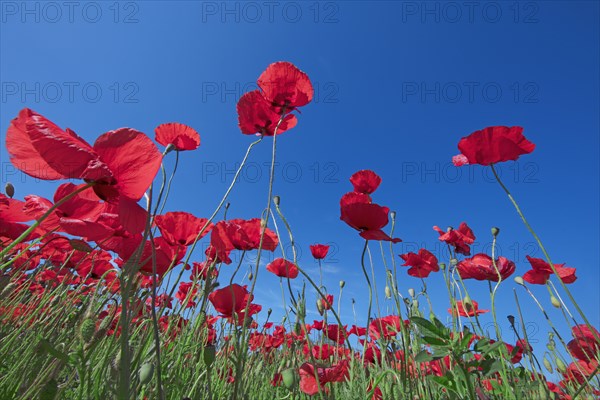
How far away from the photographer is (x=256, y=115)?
165cm

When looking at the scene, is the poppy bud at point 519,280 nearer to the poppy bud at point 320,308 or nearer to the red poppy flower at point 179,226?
the poppy bud at point 320,308

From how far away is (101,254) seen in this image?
7.25ft

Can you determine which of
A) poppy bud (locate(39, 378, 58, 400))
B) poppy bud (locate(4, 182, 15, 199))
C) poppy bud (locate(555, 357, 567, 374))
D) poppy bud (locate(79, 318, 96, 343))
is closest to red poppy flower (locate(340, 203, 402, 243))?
poppy bud (locate(79, 318, 96, 343))

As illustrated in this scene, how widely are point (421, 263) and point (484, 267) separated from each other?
50cm

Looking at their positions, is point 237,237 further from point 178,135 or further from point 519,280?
point 519,280

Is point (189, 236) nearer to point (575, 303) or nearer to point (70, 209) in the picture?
point (70, 209)

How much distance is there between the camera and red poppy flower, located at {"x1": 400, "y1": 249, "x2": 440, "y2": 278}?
235 centimetres

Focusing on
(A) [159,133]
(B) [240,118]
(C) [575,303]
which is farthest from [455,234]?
(A) [159,133]

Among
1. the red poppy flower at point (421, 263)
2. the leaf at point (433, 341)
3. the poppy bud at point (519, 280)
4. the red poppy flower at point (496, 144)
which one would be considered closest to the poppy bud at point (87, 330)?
the leaf at point (433, 341)

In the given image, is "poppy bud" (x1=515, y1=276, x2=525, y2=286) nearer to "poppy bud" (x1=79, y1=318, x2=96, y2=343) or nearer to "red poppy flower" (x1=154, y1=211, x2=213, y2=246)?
"red poppy flower" (x1=154, y1=211, x2=213, y2=246)

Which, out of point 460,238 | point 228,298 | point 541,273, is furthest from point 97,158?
point 460,238

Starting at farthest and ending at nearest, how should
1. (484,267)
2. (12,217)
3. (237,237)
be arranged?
(484,267), (237,237), (12,217)

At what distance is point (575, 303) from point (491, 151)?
67 centimetres

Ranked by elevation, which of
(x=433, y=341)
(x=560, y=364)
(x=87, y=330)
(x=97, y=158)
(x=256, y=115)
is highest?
(x=256, y=115)
